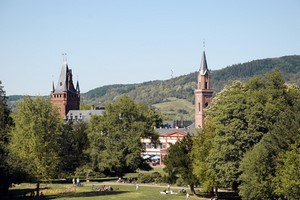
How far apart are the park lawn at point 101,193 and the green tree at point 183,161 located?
2.29m

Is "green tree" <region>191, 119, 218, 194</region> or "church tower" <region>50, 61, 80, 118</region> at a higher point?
"church tower" <region>50, 61, 80, 118</region>

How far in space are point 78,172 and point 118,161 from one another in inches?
340

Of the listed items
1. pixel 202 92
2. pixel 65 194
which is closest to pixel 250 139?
pixel 65 194

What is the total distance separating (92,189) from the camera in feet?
236

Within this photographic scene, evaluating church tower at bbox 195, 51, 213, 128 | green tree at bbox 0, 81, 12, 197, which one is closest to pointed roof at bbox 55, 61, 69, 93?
church tower at bbox 195, 51, 213, 128

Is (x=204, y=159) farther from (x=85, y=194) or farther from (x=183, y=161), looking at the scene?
(x=85, y=194)

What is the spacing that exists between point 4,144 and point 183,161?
22.3 m

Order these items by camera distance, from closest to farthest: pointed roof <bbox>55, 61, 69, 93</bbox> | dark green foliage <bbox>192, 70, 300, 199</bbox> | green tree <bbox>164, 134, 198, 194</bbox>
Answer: dark green foliage <bbox>192, 70, 300, 199</bbox> < green tree <bbox>164, 134, 198, 194</bbox> < pointed roof <bbox>55, 61, 69, 93</bbox>

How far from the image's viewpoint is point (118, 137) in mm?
89062

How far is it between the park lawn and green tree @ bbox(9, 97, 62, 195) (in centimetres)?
394

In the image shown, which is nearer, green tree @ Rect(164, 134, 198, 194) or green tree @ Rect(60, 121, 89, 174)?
green tree @ Rect(164, 134, 198, 194)

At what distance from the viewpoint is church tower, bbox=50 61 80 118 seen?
160m

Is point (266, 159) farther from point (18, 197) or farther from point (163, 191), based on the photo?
point (18, 197)

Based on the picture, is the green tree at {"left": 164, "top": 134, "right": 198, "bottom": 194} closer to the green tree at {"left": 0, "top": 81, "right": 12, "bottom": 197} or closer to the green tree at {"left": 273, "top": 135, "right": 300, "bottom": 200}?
the green tree at {"left": 273, "top": 135, "right": 300, "bottom": 200}
